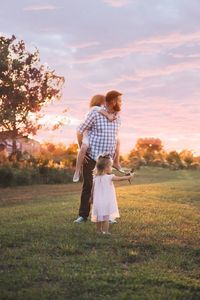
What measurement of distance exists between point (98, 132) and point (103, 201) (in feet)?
4.82

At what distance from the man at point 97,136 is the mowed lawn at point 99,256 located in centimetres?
57

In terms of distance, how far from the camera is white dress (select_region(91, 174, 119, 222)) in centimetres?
907

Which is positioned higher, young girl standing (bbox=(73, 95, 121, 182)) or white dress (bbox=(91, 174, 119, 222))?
young girl standing (bbox=(73, 95, 121, 182))

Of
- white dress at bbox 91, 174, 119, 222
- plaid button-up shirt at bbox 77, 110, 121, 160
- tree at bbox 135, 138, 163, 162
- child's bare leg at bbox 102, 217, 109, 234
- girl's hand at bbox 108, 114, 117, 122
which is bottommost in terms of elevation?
child's bare leg at bbox 102, 217, 109, 234

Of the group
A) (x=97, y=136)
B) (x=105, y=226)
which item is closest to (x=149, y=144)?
(x=97, y=136)

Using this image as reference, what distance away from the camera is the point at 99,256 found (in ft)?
23.9

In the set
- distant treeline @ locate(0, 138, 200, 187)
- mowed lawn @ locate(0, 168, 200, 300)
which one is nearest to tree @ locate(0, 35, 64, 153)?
distant treeline @ locate(0, 138, 200, 187)

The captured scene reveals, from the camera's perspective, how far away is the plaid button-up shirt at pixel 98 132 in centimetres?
1005

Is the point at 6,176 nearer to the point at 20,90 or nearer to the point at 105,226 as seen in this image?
the point at 20,90

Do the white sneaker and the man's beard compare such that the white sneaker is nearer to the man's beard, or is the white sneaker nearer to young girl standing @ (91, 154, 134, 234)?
young girl standing @ (91, 154, 134, 234)

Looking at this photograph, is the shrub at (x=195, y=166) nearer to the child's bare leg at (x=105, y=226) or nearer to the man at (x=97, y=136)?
the man at (x=97, y=136)

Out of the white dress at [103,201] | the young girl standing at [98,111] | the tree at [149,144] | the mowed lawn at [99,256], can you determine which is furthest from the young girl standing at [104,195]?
the tree at [149,144]

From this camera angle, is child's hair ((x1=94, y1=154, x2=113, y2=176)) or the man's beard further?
the man's beard

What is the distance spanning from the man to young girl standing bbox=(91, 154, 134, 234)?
33.4 inches
